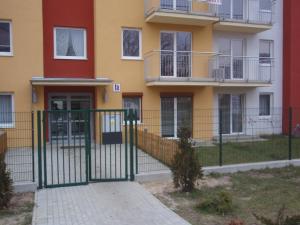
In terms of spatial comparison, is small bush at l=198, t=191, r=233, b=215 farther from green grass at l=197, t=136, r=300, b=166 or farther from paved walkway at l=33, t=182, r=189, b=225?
green grass at l=197, t=136, r=300, b=166

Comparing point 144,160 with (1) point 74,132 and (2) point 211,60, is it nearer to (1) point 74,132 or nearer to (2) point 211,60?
(1) point 74,132

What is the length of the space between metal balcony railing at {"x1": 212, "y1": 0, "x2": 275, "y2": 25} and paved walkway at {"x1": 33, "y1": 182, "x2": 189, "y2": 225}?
12.6 meters

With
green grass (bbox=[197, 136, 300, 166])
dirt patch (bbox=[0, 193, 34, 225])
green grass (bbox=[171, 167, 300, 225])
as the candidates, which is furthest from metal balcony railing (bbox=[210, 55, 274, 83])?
dirt patch (bbox=[0, 193, 34, 225])

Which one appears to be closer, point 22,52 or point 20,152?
point 20,152

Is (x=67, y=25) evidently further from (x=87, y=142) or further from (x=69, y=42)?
(x=87, y=142)

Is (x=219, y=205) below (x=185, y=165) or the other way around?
below

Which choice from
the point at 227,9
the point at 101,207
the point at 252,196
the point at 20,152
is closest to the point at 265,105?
the point at 227,9

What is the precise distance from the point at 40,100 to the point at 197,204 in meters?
10.7

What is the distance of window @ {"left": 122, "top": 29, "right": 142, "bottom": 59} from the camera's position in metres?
17.4

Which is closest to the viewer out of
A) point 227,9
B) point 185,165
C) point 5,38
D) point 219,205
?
point 219,205

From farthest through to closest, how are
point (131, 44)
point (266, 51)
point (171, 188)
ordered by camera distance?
point (266, 51) → point (131, 44) → point (171, 188)

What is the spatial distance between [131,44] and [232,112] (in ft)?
21.7

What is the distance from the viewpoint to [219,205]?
698 cm

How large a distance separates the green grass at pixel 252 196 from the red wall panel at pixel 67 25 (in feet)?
31.7
